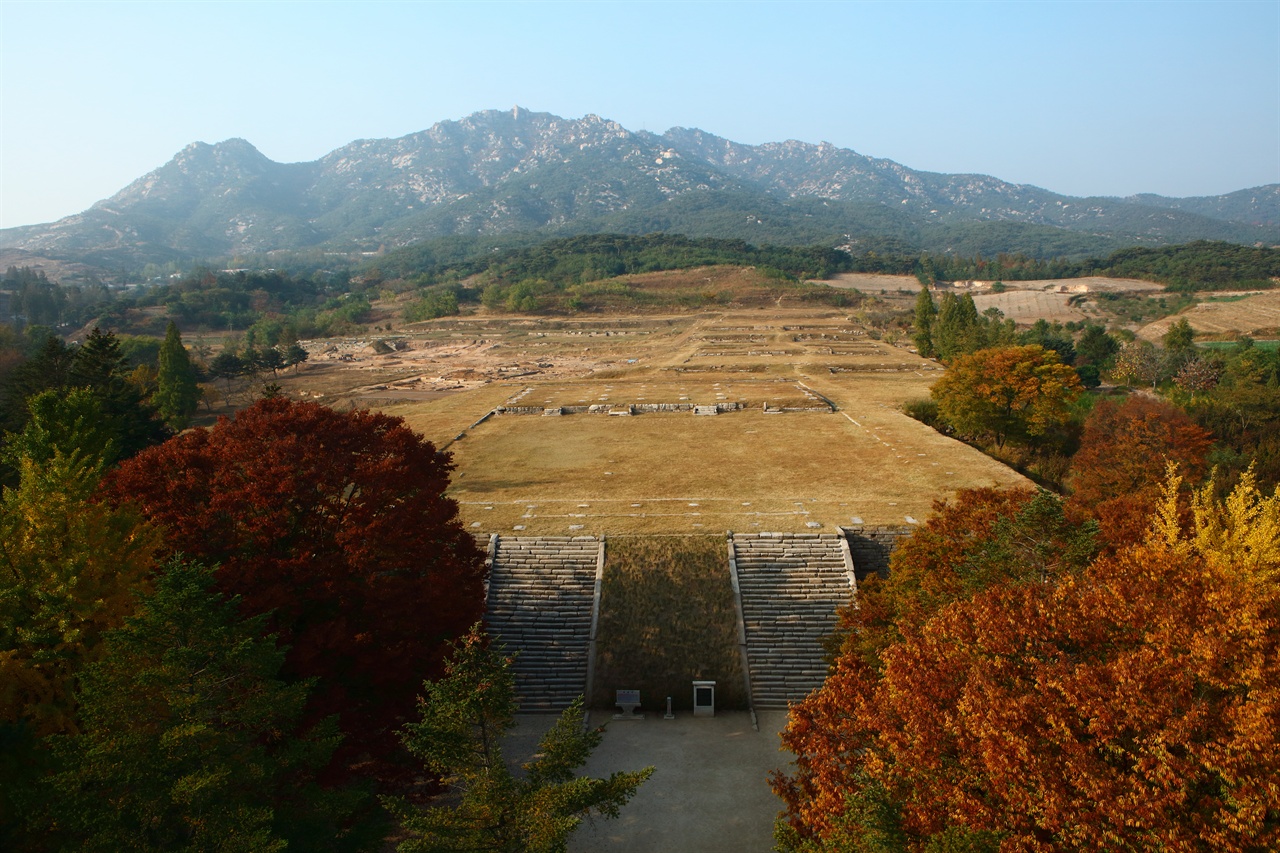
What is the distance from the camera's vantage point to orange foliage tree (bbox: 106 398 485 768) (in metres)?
14.4

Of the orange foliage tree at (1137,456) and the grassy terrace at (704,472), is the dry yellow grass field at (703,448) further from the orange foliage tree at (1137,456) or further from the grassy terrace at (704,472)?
the orange foliage tree at (1137,456)

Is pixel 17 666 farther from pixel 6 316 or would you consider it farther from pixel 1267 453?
pixel 6 316

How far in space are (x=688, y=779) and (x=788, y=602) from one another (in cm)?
684

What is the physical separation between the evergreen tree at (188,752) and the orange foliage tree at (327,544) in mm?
2819

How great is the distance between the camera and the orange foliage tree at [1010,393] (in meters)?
36.9

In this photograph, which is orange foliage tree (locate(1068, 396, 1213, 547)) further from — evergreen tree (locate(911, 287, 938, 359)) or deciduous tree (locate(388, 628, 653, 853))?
evergreen tree (locate(911, 287, 938, 359))

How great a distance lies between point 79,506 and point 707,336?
6995 cm

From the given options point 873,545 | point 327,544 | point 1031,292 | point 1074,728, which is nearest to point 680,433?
point 873,545

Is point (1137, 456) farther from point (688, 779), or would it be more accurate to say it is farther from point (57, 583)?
point (57, 583)

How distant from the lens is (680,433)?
3884 centimetres

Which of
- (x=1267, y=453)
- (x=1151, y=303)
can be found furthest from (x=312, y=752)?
(x=1151, y=303)

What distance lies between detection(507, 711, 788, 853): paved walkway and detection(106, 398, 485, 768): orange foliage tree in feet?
13.6

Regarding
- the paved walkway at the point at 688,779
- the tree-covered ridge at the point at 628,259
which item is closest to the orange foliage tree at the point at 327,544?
the paved walkway at the point at 688,779

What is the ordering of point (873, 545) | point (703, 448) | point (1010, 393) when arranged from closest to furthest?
point (873, 545) → point (703, 448) → point (1010, 393)
